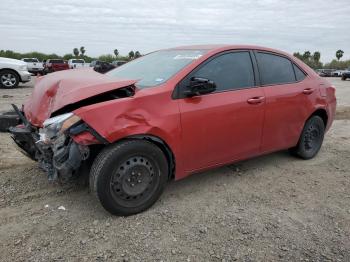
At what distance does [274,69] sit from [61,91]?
2710 millimetres

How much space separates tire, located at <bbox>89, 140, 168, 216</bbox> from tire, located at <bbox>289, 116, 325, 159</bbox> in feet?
8.09

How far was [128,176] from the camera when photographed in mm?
3354

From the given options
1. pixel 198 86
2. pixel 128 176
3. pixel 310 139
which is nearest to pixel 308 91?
pixel 310 139

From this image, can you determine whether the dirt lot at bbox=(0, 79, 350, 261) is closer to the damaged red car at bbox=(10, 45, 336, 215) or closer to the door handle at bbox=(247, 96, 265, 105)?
the damaged red car at bbox=(10, 45, 336, 215)

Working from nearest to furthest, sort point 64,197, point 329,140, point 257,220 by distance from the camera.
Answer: point 257,220 → point 64,197 → point 329,140

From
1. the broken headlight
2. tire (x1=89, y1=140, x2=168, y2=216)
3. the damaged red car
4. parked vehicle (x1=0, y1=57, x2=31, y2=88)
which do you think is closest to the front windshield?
the damaged red car

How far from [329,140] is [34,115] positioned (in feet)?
16.8

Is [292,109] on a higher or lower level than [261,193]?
higher

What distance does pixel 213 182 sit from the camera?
436 cm

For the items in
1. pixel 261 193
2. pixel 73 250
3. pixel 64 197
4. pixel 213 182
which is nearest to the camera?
pixel 73 250

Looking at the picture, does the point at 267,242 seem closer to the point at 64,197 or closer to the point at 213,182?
the point at 213,182

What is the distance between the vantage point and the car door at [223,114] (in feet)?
12.1

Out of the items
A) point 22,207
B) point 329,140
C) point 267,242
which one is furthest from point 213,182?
point 329,140

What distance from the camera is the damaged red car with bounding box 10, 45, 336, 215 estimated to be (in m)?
3.20
